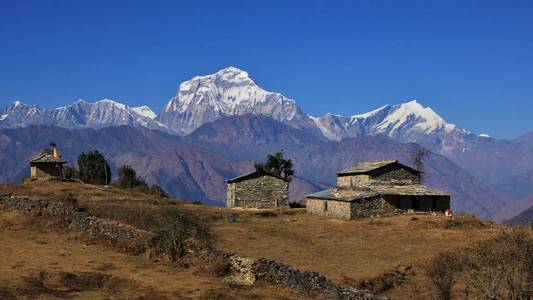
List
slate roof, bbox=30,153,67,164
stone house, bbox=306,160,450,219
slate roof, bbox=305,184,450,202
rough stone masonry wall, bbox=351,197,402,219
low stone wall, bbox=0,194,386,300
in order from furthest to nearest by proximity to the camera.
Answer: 1. slate roof, bbox=30,153,67,164
2. slate roof, bbox=305,184,450,202
3. stone house, bbox=306,160,450,219
4. rough stone masonry wall, bbox=351,197,402,219
5. low stone wall, bbox=0,194,386,300

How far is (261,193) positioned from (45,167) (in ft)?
90.6

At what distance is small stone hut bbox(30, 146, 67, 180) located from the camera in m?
70.1

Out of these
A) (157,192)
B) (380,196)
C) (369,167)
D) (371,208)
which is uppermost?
(369,167)

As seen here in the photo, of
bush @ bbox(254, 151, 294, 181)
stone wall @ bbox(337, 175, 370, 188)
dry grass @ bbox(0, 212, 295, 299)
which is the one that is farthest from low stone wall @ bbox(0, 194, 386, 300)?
bush @ bbox(254, 151, 294, 181)

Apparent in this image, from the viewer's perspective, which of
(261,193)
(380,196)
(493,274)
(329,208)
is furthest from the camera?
(261,193)

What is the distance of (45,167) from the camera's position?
233 ft

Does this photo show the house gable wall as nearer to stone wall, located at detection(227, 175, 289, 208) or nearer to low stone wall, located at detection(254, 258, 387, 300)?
stone wall, located at detection(227, 175, 289, 208)

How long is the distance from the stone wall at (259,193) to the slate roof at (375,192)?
26.8ft

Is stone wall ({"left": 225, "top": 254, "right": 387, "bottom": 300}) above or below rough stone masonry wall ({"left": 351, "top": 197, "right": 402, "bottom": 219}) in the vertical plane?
below

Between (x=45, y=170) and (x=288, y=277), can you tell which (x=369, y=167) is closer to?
(x=45, y=170)

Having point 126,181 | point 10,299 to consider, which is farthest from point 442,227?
point 126,181

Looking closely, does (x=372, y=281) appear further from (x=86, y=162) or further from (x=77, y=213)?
(x=86, y=162)

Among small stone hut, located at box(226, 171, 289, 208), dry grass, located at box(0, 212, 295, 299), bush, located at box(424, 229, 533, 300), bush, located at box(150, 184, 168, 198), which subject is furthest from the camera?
bush, located at box(150, 184, 168, 198)

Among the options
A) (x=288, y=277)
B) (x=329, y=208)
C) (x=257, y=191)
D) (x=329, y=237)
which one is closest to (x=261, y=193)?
(x=257, y=191)
